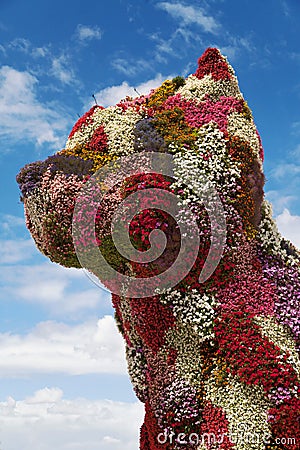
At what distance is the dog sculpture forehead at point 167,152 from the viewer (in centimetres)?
880

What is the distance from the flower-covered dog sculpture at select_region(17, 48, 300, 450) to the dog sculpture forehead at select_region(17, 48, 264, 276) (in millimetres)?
18

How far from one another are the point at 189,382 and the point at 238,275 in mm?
1726

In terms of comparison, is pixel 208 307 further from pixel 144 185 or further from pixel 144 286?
pixel 144 185

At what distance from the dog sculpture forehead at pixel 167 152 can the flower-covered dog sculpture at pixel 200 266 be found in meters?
0.02

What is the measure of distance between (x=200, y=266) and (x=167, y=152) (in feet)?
5.70

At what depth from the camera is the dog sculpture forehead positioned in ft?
28.9

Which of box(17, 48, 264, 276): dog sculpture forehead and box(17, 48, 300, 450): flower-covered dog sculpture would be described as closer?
box(17, 48, 300, 450): flower-covered dog sculpture

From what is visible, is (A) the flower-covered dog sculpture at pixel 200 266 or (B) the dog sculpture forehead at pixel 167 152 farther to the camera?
(B) the dog sculpture forehead at pixel 167 152

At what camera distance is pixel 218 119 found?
933 cm

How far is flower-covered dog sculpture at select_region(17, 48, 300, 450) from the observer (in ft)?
27.3

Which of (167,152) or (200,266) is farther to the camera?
(167,152)

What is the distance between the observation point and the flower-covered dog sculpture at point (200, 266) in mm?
8320

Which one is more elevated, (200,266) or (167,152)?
(167,152)

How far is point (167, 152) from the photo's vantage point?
8.83 m
